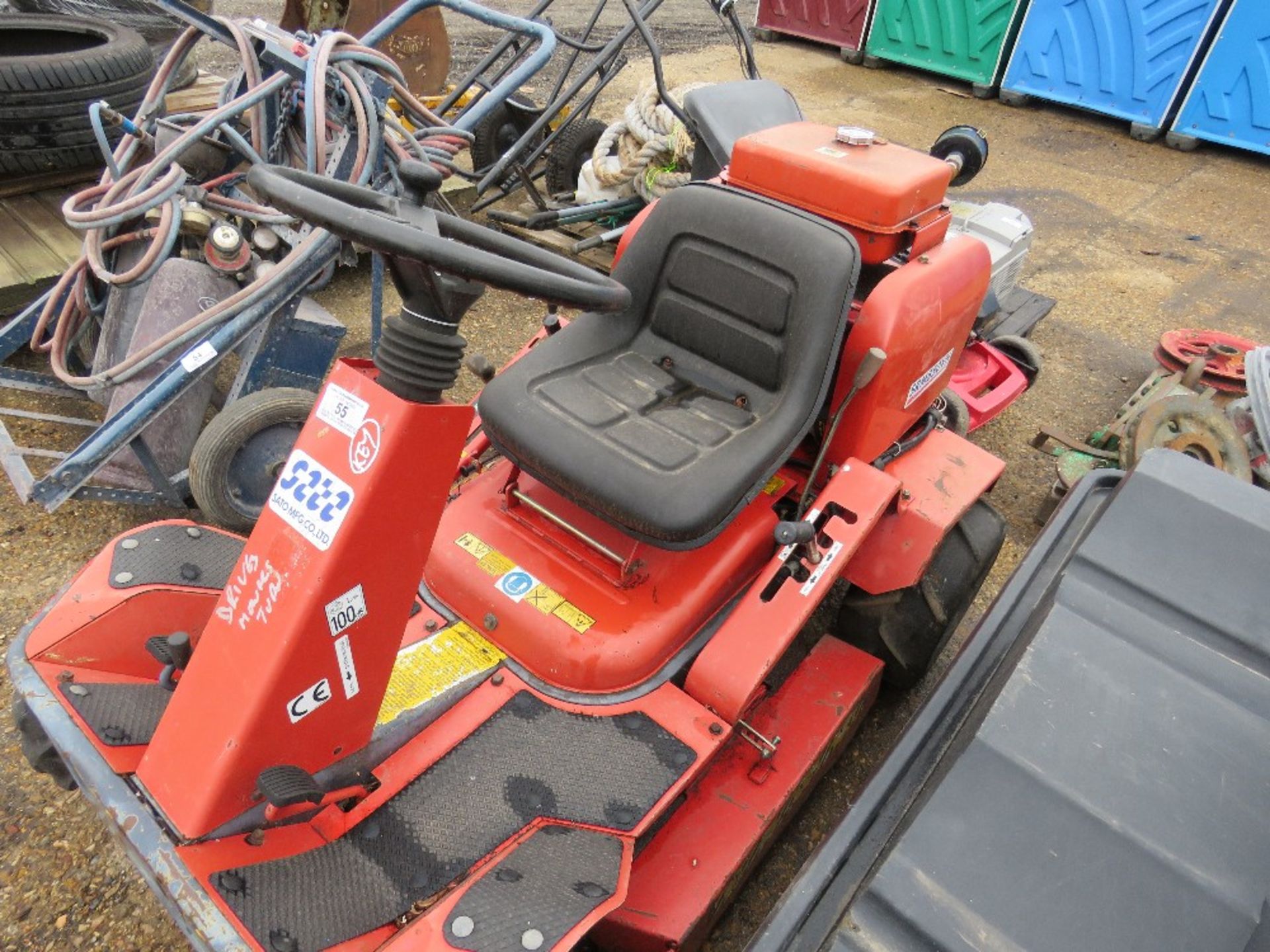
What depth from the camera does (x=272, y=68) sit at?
3.05m

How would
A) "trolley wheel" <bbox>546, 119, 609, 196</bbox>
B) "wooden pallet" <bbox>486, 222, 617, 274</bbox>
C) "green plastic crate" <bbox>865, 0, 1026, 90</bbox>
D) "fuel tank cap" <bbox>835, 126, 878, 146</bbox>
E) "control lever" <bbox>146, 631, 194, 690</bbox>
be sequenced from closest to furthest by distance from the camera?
1. "control lever" <bbox>146, 631, 194, 690</bbox>
2. "fuel tank cap" <bbox>835, 126, 878, 146</bbox>
3. "wooden pallet" <bbox>486, 222, 617, 274</bbox>
4. "trolley wheel" <bbox>546, 119, 609, 196</bbox>
5. "green plastic crate" <bbox>865, 0, 1026, 90</bbox>

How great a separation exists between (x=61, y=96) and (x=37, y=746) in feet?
9.46

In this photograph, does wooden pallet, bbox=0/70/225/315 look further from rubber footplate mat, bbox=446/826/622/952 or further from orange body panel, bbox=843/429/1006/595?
orange body panel, bbox=843/429/1006/595

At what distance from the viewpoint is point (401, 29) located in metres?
5.04

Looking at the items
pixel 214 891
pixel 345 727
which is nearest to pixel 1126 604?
pixel 345 727

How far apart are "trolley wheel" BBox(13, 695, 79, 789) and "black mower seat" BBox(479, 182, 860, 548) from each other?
1.01 m

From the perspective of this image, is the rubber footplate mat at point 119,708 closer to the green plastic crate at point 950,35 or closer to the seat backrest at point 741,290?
the seat backrest at point 741,290

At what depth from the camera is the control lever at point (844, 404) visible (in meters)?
1.91

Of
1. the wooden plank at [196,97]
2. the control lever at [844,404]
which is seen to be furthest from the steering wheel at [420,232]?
the wooden plank at [196,97]

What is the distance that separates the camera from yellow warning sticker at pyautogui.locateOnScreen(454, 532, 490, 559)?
78.5 inches

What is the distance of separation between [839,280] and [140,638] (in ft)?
5.25

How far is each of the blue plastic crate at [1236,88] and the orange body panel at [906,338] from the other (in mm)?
6030

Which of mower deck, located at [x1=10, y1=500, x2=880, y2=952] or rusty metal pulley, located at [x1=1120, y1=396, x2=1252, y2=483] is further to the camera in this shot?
rusty metal pulley, located at [x1=1120, y1=396, x2=1252, y2=483]

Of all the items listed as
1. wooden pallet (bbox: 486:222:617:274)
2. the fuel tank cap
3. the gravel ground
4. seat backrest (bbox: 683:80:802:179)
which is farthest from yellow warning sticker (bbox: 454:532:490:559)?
wooden pallet (bbox: 486:222:617:274)
